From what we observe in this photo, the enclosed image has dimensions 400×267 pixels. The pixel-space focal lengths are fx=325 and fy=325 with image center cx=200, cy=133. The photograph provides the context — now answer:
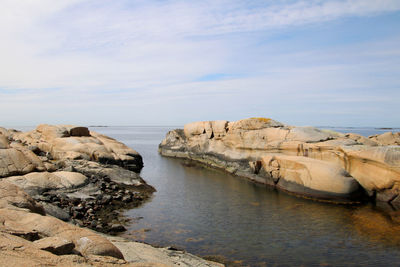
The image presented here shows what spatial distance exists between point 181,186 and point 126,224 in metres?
11.7

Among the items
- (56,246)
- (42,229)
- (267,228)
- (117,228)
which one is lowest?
(267,228)

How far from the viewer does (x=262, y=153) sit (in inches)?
1325

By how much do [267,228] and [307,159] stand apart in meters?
10.3

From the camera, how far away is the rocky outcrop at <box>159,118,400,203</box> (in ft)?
74.3

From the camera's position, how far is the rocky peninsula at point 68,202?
6980mm

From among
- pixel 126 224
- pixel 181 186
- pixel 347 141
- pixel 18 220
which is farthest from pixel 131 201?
pixel 347 141

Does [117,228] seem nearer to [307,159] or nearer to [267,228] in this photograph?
[267,228]

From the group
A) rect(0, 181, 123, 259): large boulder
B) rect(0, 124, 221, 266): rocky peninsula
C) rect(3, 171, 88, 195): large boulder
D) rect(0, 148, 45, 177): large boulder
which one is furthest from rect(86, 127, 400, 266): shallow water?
rect(0, 148, 45, 177): large boulder

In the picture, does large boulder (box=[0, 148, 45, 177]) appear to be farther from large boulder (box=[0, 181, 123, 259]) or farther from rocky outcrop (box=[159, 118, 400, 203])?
rocky outcrop (box=[159, 118, 400, 203])

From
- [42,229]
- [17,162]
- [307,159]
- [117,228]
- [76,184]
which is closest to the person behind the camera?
[42,229]

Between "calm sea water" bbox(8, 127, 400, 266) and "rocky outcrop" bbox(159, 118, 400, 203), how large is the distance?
145 cm

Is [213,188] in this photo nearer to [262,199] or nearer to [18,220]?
[262,199]

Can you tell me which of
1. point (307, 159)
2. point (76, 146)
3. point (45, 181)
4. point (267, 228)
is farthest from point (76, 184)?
point (307, 159)

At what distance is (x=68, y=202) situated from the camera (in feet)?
63.6
